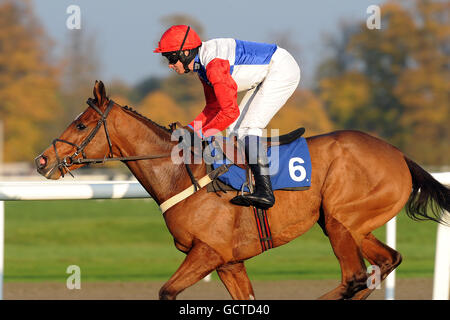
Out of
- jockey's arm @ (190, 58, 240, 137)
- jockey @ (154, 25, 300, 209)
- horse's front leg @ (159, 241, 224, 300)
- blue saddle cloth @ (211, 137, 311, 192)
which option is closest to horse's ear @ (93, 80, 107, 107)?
jockey @ (154, 25, 300, 209)

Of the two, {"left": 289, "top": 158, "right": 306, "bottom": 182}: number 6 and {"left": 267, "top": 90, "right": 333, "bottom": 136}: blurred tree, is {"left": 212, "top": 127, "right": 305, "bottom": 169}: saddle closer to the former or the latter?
{"left": 289, "top": 158, "right": 306, "bottom": 182}: number 6

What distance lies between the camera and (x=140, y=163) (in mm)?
4133

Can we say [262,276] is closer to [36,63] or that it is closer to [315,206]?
[315,206]

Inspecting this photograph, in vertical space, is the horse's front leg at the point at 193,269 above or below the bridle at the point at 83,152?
below

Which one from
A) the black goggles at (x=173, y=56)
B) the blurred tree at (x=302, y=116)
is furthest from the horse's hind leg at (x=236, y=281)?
the blurred tree at (x=302, y=116)

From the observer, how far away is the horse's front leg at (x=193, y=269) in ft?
12.7

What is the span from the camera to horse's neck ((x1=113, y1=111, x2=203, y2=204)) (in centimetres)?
411

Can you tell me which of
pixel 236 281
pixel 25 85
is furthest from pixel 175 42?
pixel 25 85

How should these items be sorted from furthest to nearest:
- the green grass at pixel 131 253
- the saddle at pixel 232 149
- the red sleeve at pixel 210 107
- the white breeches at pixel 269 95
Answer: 1. the green grass at pixel 131 253
2. the red sleeve at pixel 210 107
3. the white breeches at pixel 269 95
4. the saddle at pixel 232 149

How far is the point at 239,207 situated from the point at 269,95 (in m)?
0.70

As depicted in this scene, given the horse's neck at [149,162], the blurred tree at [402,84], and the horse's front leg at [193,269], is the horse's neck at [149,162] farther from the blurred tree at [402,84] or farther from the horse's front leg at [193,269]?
the blurred tree at [402,84]

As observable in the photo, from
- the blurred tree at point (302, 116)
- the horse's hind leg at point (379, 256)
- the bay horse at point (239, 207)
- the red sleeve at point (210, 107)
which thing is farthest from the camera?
the blurred tree at point (302, 116)

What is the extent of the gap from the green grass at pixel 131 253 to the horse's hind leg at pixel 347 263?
327cm

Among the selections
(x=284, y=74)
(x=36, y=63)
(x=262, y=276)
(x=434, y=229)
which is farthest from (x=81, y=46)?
(x=284, y=74)
